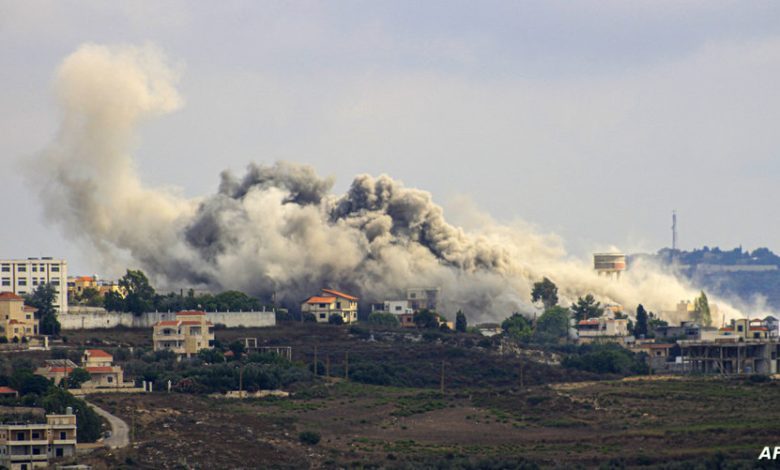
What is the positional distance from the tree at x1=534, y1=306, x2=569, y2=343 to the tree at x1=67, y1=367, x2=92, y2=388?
5698cm

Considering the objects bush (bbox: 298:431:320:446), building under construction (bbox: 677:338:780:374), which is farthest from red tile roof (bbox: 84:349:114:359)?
building under construction (bbox: 677:338:780:374)

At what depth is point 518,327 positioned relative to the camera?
171750 mm

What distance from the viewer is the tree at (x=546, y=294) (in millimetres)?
185750

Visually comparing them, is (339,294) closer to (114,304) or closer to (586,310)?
(586,310)

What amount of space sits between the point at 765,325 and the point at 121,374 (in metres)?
67.2

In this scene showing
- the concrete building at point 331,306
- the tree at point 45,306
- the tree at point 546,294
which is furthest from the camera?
the tree at point 546,294

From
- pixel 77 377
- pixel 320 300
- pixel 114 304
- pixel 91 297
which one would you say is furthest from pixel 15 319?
pixel 320 300

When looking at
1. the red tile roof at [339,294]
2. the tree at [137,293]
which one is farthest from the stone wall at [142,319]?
the red tile roof at [339,294]

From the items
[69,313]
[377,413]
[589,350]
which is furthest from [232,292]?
[377,413]

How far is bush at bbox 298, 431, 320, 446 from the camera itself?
111875mm

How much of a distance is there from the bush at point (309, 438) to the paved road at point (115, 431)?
1041 centimetres

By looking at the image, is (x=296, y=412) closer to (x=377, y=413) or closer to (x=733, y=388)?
(x=377, y=413)

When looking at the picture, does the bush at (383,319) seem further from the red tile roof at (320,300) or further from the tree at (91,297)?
the tree at (91,297)

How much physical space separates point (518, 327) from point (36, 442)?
250 feet
